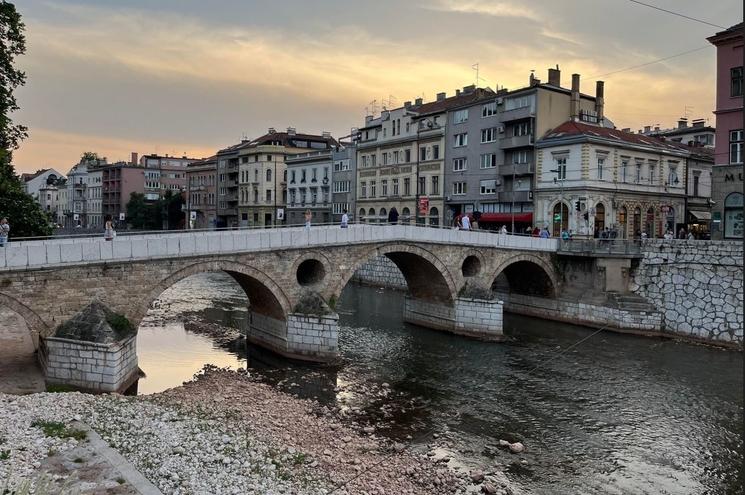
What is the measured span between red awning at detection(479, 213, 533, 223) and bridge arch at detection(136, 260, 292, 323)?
22023 millimetres

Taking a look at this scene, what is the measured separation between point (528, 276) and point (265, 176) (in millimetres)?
40417

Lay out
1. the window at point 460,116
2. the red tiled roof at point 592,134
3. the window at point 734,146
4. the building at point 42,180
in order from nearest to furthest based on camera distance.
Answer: the window at point 734,146 → the red tiled roof at point 592,134 → the window at point 460,116 → the building at point 42,180

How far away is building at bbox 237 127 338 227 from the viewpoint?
66.4 m

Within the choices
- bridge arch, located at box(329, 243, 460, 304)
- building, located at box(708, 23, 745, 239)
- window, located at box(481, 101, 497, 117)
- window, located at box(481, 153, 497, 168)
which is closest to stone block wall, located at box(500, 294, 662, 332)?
building, located at box(708, 23, 745, 239)

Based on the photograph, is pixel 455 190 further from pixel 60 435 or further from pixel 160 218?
pixel 160 218

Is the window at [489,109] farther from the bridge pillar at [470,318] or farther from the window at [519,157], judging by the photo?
the bridge pillar at [470,318]

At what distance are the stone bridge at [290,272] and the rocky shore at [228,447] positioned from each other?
3.95 m

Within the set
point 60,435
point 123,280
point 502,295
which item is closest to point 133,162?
point 502,295

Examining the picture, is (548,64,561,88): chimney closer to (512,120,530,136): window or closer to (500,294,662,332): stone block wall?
(512,120,530,136): window

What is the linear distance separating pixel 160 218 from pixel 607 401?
73097mm

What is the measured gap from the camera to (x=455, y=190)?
45.1 m

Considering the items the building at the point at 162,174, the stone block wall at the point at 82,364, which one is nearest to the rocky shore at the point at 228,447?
the stone block wall at the point at 82,364

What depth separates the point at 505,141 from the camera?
4047 centimetres

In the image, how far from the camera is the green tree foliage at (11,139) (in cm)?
2167
